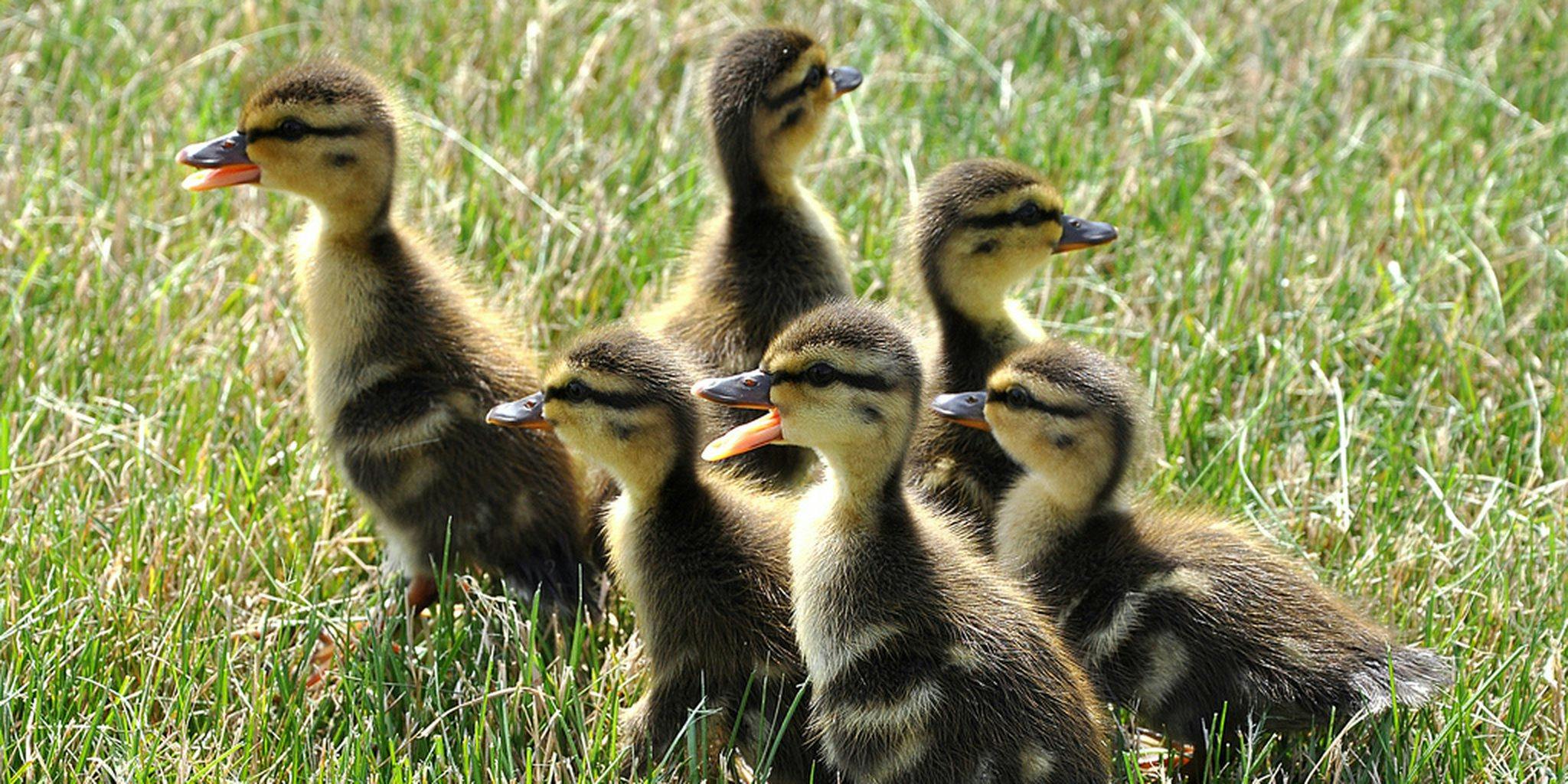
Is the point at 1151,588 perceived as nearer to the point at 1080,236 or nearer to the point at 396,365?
the point at 1080,236

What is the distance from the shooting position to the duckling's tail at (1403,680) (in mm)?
3084

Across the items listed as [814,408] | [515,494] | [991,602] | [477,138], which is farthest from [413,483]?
[477,138]

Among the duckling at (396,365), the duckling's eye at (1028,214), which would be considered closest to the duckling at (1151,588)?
the duckling's eye at (1028,214)

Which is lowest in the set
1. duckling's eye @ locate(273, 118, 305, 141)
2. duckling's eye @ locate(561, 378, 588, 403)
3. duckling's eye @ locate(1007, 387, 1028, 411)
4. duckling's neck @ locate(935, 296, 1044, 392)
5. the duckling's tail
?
the duckling's tail

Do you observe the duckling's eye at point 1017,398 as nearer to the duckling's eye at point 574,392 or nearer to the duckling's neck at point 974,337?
the duckling's neck at point 974,337

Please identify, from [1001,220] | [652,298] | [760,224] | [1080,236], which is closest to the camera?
[1001,220]

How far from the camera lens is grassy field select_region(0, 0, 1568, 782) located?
3.26 meters

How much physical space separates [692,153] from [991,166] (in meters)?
1.58

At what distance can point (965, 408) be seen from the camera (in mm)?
3328

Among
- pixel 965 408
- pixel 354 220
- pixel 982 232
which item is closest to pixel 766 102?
pixel 982 232

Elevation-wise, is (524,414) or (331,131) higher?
(331,131)

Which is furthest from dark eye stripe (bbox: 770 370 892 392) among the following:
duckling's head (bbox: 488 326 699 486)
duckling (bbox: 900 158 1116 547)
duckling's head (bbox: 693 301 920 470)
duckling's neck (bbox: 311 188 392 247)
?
duckling's neck (bbox: 311 188 392 247)

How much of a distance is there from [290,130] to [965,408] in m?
1.42

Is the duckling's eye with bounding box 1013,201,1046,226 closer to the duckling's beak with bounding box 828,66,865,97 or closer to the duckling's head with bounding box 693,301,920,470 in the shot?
the duckling's beak with bounding box 828,66,865,97
